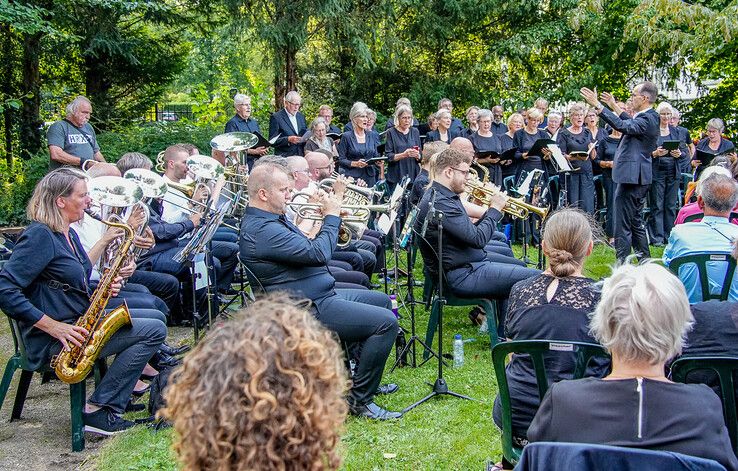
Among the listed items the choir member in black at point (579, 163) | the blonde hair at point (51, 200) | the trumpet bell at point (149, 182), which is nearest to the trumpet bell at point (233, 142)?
the trumpet bell at point (149, 182)

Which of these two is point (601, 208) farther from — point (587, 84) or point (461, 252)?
point (461, 252)

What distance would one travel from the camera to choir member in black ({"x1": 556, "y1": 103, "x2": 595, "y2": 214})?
36.5ft

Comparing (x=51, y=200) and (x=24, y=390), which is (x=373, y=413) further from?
(x=51, y=200)

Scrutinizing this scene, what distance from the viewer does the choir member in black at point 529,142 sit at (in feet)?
36.4

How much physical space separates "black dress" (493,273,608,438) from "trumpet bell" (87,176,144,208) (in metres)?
2.68

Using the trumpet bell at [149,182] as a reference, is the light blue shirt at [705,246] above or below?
below

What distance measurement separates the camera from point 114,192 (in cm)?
493

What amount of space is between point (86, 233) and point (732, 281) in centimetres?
457

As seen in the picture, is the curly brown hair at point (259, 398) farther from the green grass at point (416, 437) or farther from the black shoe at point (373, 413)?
the black shoe at point (373, 413)

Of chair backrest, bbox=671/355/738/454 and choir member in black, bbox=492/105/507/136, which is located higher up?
choir member in black, bbox=492/105/507/136

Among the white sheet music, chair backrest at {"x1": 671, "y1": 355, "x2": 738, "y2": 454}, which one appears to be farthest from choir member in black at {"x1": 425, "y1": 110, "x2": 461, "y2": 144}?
chair backrest at {"x1": 671, "y1": 355, "x2": 738, "y2": 454}

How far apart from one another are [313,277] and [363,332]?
50 cm

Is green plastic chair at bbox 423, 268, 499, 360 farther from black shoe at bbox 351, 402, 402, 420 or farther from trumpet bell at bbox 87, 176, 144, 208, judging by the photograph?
trumpet bell at bbox 87, 176, 144, 208

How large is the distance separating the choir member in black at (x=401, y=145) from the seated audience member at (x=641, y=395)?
331 inches
